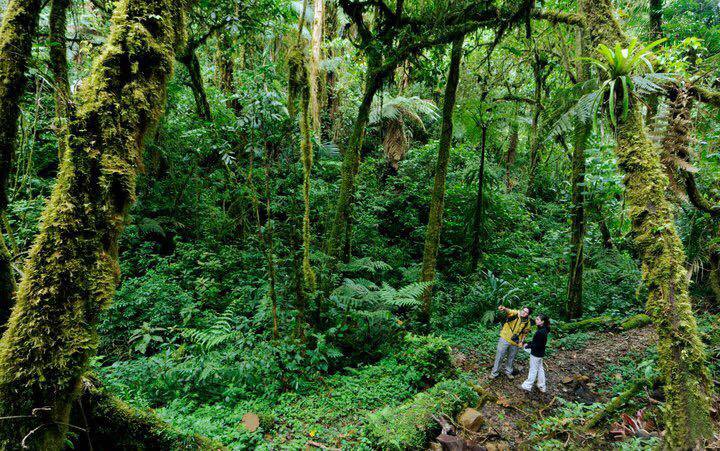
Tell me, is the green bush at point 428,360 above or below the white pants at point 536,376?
above

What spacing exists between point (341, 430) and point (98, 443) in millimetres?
2408

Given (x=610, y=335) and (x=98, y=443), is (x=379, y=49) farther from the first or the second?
(x=610, y=335)

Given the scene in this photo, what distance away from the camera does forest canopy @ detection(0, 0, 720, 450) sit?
1731 mm

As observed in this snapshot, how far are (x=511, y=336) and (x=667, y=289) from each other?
135 inches


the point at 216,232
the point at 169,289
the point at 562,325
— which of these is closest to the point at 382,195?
the point at 216,232

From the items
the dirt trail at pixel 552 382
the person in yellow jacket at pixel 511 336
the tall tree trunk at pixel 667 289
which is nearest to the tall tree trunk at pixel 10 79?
the tall tree trunk at pixel 667 289

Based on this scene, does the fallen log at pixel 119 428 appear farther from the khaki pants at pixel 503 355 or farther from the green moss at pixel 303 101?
the khaki pants at pixel 503 355

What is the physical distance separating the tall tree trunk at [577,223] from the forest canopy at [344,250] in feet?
0.20

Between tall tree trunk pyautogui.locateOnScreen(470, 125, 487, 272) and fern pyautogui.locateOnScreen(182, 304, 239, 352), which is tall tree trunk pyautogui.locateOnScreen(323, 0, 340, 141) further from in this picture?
fern pyautogui.locateOnScreen(182, 304, 239, 352)

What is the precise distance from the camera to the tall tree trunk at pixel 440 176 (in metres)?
6.24

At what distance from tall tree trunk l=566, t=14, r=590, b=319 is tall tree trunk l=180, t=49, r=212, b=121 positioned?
8305 millimetres

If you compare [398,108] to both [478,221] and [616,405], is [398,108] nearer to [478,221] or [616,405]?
[478,221]

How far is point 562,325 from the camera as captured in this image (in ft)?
24.5

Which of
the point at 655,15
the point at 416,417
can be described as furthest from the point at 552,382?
the point at 655,15
